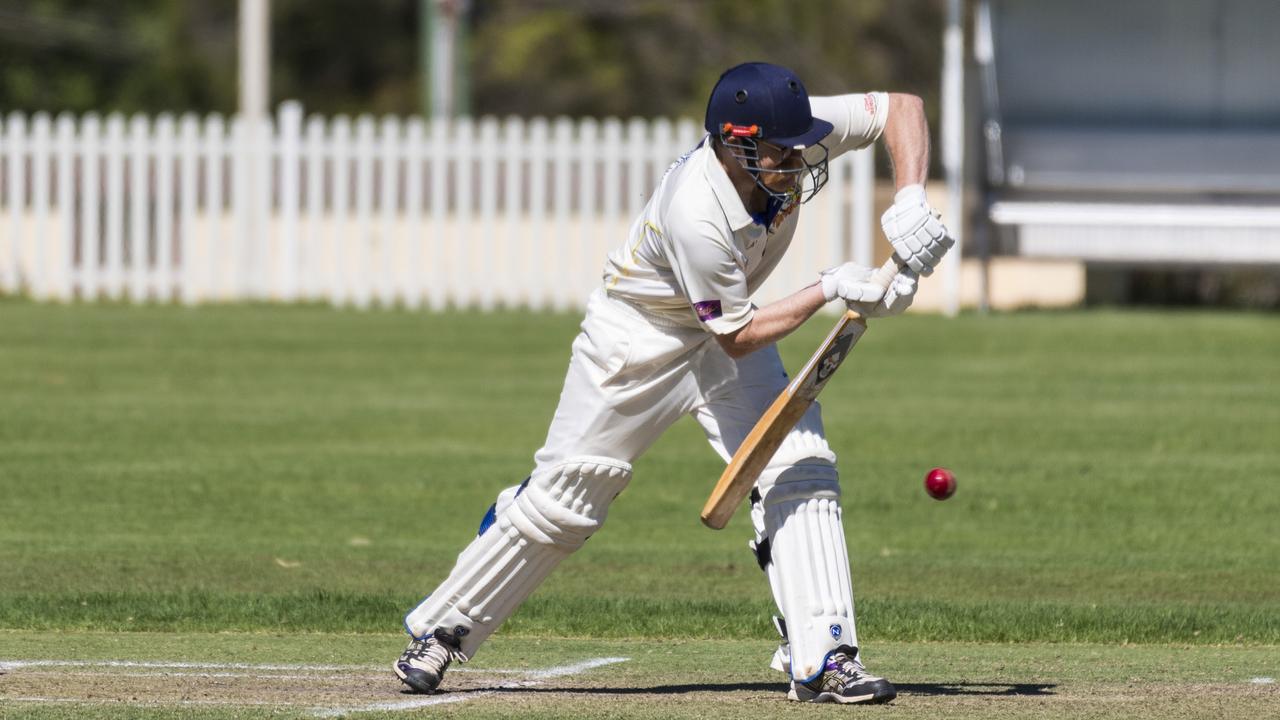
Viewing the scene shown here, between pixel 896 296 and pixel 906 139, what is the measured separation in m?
0.64

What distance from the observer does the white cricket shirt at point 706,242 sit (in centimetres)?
636

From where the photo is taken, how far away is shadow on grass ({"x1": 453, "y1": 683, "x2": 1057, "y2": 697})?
675 centimetres

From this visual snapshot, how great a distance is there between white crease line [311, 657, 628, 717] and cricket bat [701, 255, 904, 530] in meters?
0.88

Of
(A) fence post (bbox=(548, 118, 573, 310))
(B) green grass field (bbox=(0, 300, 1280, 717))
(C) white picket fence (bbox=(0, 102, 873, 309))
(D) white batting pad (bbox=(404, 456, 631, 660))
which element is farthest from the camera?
(C) white picket fence (bbox=(0, 102, 873, 309))

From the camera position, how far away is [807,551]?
6566 mm

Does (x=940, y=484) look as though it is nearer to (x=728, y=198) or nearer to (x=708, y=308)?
(x=708, y=308)

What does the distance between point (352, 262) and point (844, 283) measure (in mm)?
14455

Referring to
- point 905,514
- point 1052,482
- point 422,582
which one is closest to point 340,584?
point 422,582

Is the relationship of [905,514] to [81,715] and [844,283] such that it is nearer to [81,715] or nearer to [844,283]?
[844,283]

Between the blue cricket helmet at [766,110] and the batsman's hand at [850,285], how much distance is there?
1.20 feet

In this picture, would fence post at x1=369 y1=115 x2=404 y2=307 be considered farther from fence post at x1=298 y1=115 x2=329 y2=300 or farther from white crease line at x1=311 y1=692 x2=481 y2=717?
white crease line at x1=311 y1=692 x2=481 y2=717

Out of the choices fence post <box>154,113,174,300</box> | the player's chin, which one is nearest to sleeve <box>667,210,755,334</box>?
the player's chin

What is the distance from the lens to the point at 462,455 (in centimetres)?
1270

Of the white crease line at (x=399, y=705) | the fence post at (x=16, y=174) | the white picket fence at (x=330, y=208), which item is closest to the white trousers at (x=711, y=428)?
the white crease line at (x=399, y=705)
